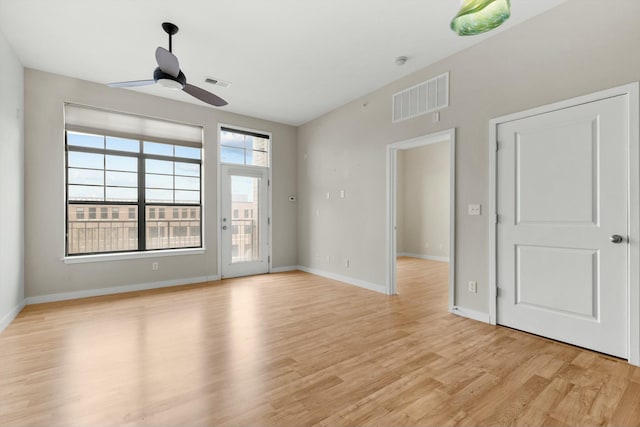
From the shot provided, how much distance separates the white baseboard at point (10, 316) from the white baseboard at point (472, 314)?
4.99m

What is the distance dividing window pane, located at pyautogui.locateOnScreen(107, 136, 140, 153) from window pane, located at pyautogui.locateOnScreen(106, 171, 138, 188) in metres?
0.39

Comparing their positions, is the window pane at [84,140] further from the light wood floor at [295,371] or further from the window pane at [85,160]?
the light wood floor at [295,371]

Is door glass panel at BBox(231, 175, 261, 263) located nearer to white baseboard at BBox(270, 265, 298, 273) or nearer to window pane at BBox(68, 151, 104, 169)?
white baseboard at BBox(270, 265, 298, 273)

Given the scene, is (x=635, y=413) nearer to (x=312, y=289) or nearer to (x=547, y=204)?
(x=547, y=204)

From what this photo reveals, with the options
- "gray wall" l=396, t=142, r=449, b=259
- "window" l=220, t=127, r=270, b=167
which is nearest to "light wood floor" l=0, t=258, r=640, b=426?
"window" l=220, t=127, r=270, b=167

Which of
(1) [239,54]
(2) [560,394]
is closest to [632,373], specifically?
(2) [560,394]

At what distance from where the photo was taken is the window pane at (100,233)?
4.52 m

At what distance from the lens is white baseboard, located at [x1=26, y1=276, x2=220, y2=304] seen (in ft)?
13.7

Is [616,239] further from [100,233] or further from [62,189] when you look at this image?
[62,189]

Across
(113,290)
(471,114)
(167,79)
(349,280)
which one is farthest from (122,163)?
(471,114)

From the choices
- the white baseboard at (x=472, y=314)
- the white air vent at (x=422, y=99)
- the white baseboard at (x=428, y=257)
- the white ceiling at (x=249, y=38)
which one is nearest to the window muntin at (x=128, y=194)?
the white ceiling at (x=249, y=38)

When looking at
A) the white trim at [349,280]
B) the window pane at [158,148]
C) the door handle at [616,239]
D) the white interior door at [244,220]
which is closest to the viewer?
the door handle at [616,239]

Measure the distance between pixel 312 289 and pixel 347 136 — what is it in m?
2.74

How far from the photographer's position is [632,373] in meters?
2.28
